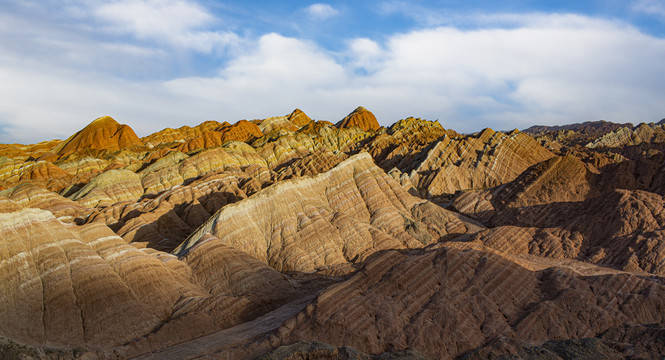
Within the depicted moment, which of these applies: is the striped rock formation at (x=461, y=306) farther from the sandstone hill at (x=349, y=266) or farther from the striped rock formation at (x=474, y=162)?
the striped rock formation at (x=474, y=162)

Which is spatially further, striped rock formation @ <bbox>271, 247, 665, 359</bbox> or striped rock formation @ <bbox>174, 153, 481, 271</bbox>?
striped rock formation @ <bbox>174, 153, 481, 271</bbox>

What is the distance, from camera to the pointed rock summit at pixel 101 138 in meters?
113

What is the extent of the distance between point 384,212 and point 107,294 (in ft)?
86.0

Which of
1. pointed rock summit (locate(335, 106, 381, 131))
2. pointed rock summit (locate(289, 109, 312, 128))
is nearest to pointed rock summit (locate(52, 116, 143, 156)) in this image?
pointed rock summit (locate(289, 109, 312, 128))

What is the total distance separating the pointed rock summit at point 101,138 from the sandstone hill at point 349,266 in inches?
2037

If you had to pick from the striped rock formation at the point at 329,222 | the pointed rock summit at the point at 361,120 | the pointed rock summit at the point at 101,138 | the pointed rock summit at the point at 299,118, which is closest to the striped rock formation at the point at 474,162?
the striped rock formation at the point at 329,222

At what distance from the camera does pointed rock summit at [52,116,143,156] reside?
372ft

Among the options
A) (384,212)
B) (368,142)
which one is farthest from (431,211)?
(368,142)

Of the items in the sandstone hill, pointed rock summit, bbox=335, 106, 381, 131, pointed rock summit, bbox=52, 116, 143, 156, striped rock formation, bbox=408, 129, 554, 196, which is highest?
pointed rock summit, bbox=335, 106, 381, 131

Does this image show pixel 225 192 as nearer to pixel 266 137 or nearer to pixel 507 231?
pixel 507 231

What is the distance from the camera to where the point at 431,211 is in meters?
45.0

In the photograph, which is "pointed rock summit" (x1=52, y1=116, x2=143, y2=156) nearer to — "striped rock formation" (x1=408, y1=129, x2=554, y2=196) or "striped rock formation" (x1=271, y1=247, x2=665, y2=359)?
"striped rock formation" (x1=408, y1=129, x2=554, y2=196)

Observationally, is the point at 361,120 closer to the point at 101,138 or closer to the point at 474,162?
the point at 101,138

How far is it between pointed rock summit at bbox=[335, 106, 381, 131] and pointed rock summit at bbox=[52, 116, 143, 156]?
64152mm
